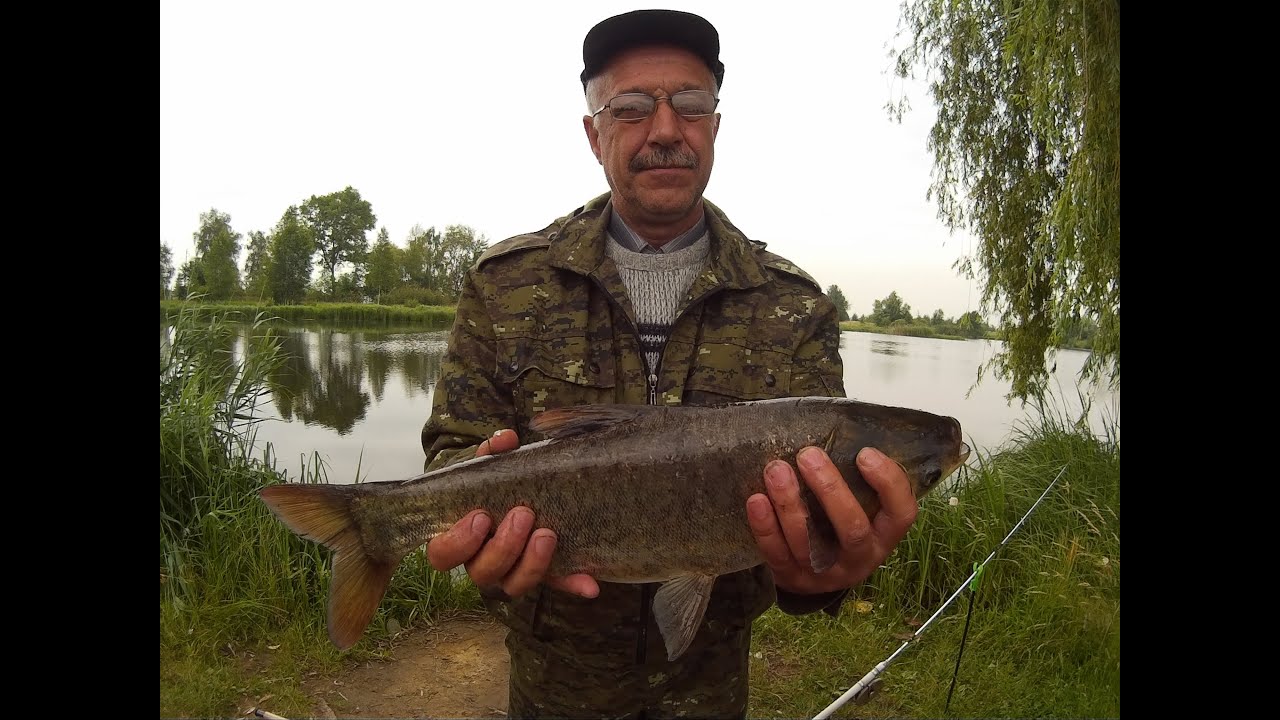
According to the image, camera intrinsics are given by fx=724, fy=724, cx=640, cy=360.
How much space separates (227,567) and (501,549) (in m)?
4.22

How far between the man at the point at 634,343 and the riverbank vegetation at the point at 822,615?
2516 millimetres

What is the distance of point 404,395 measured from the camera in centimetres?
1803

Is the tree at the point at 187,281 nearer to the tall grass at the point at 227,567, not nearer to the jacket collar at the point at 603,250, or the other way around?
the tall grass at the point at 227,567

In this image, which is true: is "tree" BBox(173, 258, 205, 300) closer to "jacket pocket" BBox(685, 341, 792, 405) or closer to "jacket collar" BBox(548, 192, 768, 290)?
"jacket collar" BBox(548, 192, 768, 290)

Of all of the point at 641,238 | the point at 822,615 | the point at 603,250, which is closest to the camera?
the point at 603,250

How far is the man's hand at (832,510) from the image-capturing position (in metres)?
1.97

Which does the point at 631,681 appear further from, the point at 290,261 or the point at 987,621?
the point at 290,261

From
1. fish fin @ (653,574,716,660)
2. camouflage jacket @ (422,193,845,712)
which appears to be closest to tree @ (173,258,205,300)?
camouflage jacket @ (422,193,845,712)

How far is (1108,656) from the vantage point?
4516mm

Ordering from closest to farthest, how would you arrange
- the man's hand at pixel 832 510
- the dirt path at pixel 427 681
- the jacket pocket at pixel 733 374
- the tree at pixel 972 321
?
1. the man's hand at pixel 832 510
2. the jacket pocket at pixel 733 374
3. the dirt path at pixel 427 681
4. the tree at pixel 972 321

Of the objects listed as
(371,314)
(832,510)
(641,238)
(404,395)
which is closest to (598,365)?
(641,238)

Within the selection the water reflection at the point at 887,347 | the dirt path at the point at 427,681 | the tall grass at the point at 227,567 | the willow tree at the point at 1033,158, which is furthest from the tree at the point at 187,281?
the water reflection at the point at 887,347
